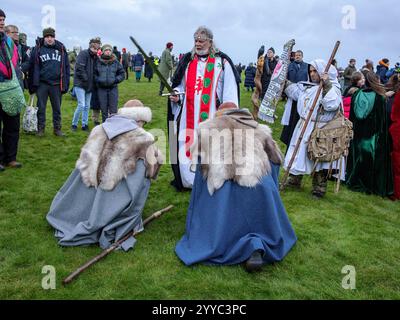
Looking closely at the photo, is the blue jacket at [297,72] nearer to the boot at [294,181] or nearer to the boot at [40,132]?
the boot at [294,181]

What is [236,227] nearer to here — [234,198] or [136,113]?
[234,198]

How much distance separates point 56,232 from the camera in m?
4.33

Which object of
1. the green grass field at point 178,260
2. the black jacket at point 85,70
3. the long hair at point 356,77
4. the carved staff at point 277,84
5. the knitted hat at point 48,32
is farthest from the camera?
the black jacket at point 85,70

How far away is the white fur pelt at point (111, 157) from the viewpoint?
162 inches

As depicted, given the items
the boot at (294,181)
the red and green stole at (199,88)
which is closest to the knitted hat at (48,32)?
the red and green stole at (199,88)

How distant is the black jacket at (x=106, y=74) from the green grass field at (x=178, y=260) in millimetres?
3292

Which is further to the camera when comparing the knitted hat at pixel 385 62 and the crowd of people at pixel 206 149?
the knitted hat at pixel 385 62

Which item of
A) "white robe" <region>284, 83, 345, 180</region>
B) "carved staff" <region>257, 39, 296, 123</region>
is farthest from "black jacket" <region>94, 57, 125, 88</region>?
"white robe" <region>284, 83, 345, 180</region>

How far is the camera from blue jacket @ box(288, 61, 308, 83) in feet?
35.5

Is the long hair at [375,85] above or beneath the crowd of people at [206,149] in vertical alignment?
above

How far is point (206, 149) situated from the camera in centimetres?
397

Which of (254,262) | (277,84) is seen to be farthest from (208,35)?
(254,262)

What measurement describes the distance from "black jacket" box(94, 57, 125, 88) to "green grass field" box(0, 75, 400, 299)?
329 cm

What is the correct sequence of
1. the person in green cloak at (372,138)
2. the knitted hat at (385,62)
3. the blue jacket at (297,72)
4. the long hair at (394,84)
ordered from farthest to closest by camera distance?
1. the knitted hat at (385,62)
2. the blue jacket at (297,72)
3. the long hair at (394,84)
4. the person in green cloak at (372,138)
